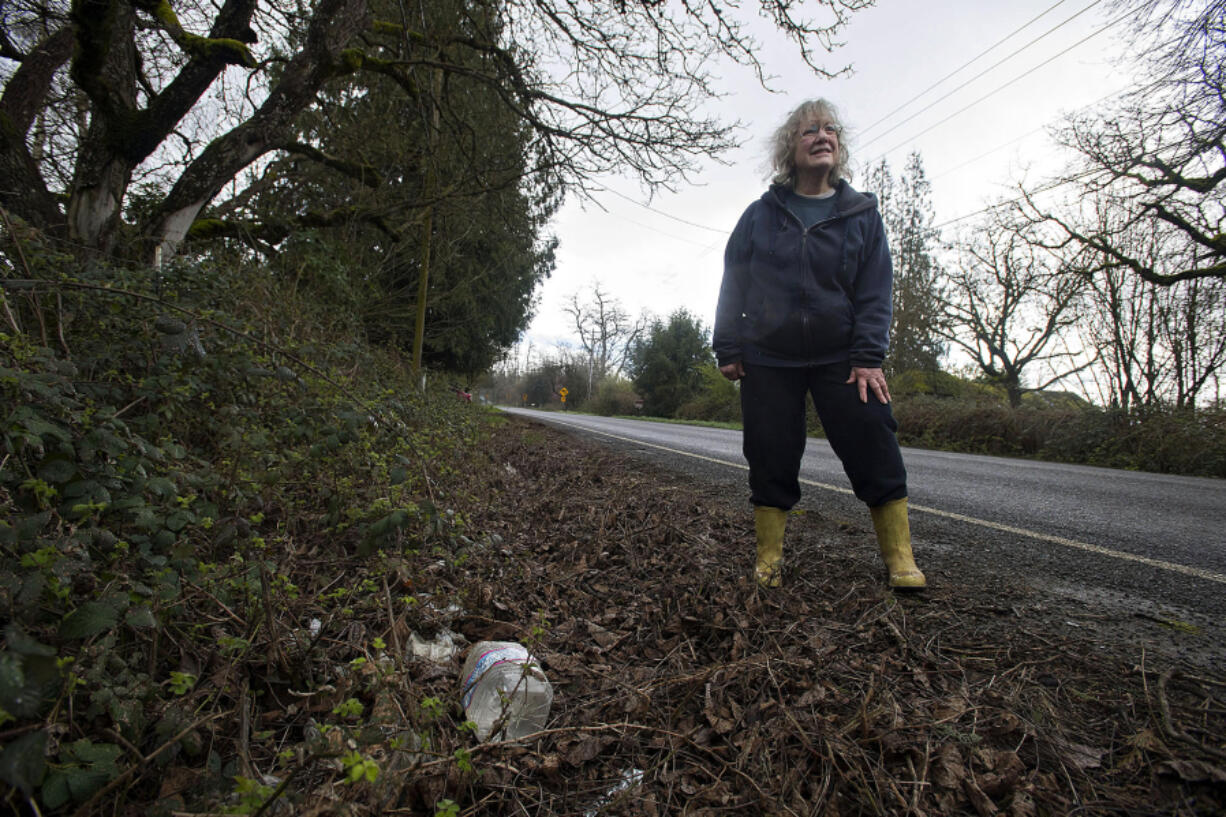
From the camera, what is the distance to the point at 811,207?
2451mm

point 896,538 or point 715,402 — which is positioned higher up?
point 715,402

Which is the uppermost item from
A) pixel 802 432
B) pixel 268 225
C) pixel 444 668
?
pixel 268 225

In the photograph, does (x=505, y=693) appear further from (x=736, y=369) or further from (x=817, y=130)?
(x=817, y=130)

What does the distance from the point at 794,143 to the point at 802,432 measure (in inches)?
50.4

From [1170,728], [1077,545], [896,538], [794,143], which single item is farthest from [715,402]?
[1170,728]

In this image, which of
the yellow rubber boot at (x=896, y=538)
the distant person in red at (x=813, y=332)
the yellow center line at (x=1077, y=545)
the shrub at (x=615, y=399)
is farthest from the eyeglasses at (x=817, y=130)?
the shrub at (x=615, y=399)

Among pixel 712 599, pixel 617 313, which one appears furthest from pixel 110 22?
pixel 617 313

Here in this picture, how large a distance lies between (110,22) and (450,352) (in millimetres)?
11106

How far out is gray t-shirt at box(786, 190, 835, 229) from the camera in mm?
2412

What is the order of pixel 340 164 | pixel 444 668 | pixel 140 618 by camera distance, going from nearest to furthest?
pixel 140 618, pixel 444 668, pixel 340 164

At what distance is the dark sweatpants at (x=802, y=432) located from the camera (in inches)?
89.9

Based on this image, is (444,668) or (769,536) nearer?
(444,668)

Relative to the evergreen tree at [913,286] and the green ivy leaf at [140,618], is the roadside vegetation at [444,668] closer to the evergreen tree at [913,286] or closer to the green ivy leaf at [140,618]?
the green ivy leaf at [140,618]

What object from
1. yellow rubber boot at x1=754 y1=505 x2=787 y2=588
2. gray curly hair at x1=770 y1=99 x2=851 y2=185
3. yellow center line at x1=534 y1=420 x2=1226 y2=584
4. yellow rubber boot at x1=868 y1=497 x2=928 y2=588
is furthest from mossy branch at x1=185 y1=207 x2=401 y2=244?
yellow center line at x1=534 y1=420 x2=1226 y2=584
